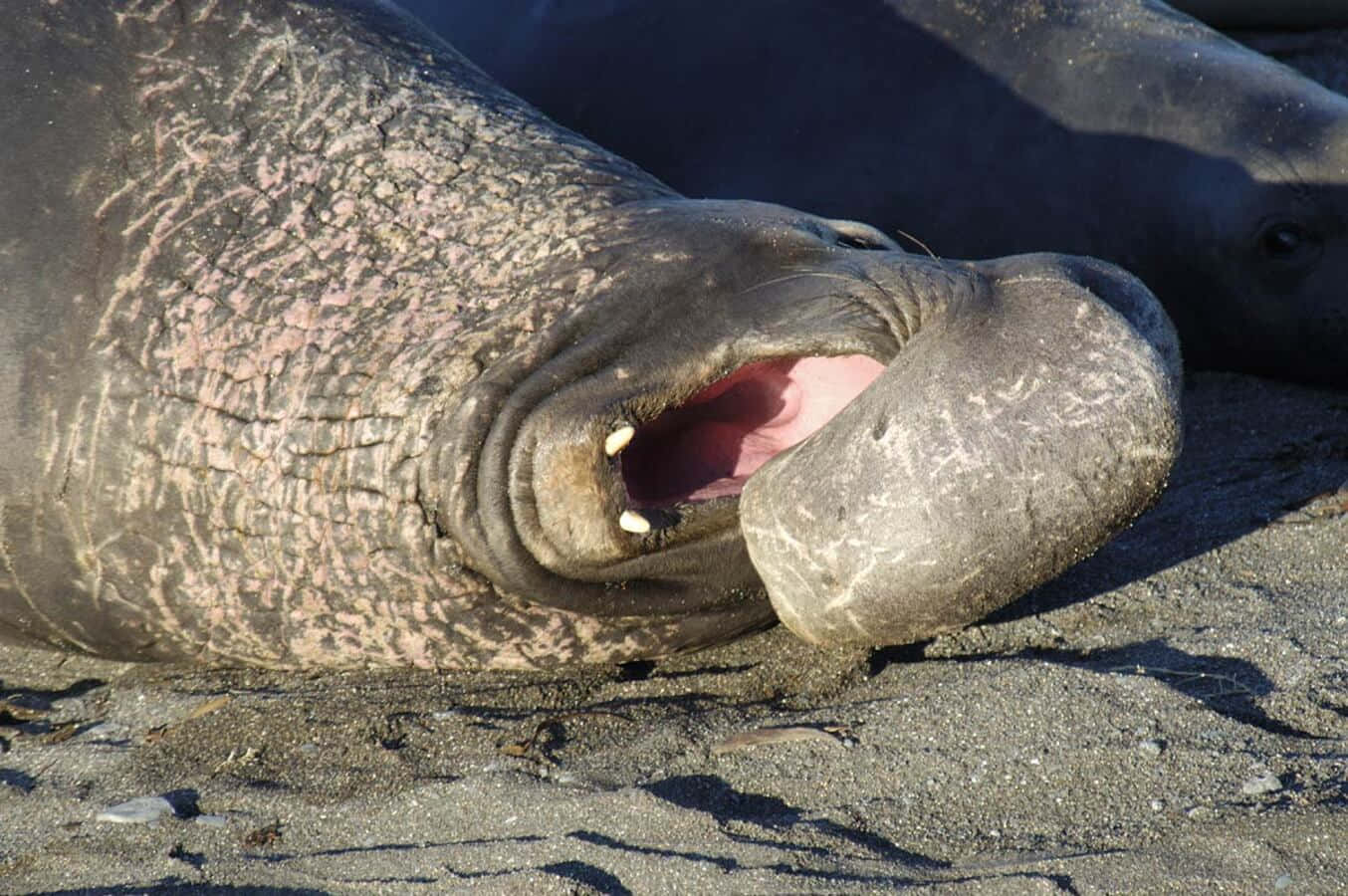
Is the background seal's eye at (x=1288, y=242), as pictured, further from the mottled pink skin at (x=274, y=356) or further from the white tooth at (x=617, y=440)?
the white tooth at (x=617, y=440)

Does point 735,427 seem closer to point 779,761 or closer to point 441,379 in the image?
point 441,379

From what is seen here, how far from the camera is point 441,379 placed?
3014 millimetres

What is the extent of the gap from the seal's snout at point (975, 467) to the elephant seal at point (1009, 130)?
2.46 metres

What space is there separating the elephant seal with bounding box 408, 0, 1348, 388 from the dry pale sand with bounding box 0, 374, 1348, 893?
169 cm

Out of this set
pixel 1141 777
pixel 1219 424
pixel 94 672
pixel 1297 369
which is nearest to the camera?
pixel 1141 777

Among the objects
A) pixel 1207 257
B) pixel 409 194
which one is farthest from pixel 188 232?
pixel 1207 257

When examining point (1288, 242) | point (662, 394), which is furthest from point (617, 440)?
point (1288, 242)

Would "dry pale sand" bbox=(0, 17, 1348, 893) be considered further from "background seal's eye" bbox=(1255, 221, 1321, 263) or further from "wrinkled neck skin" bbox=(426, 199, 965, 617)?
"background seal's eye" bbox=(1255, 221, 1321, 263)

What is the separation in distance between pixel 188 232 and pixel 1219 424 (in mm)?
2979

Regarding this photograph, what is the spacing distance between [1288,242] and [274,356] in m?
3.41

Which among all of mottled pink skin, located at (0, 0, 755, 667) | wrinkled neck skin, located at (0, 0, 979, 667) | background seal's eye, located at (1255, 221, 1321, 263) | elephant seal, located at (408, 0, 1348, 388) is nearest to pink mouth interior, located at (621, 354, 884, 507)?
wrinkled neck skin, located at (0, 0, 979, 667)

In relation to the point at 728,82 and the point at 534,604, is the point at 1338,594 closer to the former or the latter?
the point at 534,604

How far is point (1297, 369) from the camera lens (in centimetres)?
524

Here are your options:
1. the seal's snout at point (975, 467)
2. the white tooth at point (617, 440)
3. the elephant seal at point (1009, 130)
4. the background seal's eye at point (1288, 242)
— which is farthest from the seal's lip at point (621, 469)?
the background seal's eye at point (1288, 242)
